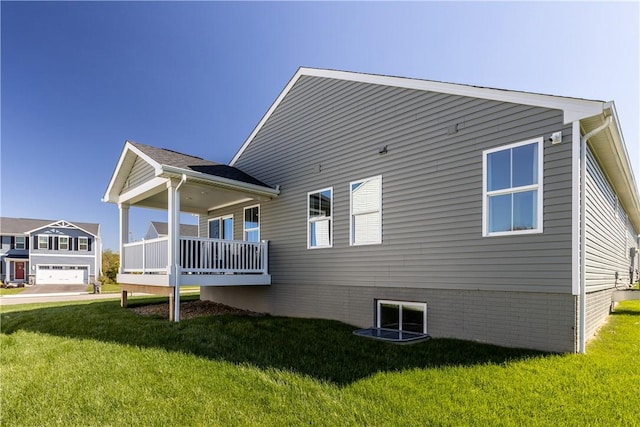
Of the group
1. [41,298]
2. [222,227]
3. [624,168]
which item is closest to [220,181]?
[222,227]

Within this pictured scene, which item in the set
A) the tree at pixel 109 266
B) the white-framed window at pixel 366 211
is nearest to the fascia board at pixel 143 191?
the white-framed window at pixel 366 211

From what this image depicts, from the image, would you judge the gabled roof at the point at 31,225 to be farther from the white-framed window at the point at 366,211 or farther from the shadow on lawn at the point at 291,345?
the white-framed window at the point at 366,211

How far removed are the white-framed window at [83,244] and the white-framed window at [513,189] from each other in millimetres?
38973

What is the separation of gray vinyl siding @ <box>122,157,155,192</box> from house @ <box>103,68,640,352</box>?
86mm

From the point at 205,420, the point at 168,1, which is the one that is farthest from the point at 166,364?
the point at 168,1

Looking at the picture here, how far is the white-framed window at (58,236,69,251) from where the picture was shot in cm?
3441

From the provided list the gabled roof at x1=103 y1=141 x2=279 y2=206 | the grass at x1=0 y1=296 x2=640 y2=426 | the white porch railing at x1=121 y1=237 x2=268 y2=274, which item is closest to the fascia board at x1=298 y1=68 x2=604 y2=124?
the grass at x1=0 y1=296 x2=640 y2=426

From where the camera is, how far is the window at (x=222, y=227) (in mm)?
12684

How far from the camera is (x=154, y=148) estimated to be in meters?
10.4

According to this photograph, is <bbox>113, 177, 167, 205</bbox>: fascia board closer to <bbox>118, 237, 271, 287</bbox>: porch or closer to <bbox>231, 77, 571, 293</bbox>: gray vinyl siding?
<bbox>118, 237, 271, 287</bbox>: porch

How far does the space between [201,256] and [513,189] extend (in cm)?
699

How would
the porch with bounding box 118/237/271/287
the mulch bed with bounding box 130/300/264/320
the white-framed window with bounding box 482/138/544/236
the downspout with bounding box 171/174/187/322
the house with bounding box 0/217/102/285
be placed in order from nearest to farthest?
the white-framed window with bounding box 482/138/544/236 → the downspout with bounding box 171/174/187/322 → the porch with bounding box 118/237/271/287 → the mulch bed with bounding box 130/300/264/320 → the house with bounding box 0/217/102/285

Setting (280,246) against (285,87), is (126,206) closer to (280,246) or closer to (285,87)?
(280,246)

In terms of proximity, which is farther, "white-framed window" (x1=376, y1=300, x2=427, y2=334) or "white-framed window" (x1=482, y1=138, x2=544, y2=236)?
"white-framed window" (x1=376, y1=300, x2=427, y2=334)
